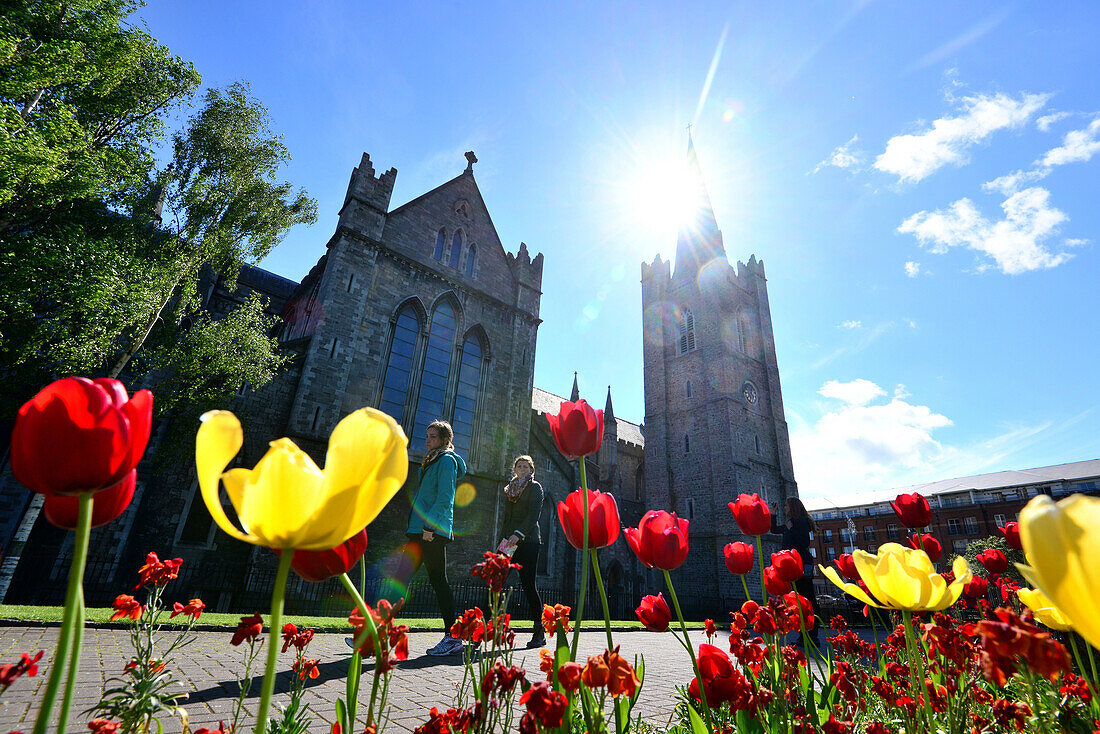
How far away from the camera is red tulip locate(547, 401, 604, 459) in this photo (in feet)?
5.50

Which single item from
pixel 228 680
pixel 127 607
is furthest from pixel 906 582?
pixel 228 680

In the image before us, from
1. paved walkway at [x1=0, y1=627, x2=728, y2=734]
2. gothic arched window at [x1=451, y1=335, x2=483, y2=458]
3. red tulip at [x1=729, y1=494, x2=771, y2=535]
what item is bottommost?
paved walkway at [x1=0, y1=627, x2=728, y2=734]

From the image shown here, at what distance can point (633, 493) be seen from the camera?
1222 inches

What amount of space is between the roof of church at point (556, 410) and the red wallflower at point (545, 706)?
21.7 metres

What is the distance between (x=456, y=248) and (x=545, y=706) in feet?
59.8

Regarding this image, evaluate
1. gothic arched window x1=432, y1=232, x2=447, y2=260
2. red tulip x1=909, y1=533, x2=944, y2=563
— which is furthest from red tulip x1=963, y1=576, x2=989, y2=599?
gothic arched window x1=432, y1=232, x2=447, y2=260

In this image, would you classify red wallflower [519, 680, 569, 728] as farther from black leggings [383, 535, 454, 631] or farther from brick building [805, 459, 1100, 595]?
brick building [805, 459, 1100, 595]

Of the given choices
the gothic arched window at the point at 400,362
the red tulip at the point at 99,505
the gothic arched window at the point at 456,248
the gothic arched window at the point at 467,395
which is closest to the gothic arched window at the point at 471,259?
the gothic arched window at the point at 456,248

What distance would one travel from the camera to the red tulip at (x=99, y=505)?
88 cm

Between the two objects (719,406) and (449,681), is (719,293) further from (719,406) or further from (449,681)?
(449,681)

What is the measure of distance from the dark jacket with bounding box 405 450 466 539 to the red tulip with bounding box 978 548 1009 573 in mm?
3718

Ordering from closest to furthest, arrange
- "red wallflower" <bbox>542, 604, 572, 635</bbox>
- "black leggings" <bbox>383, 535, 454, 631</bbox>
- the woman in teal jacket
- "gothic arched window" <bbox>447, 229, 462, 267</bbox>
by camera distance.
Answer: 1. "red wallflower" <bbox>542, 604, 572, 635</bbox>
2. "black leggings" <bbox>383, 535, 454, 631</bbox>
3. the woman in teal jacket
4. "gothic arched window" <bbox>447, 229, 462, 267</bbox>

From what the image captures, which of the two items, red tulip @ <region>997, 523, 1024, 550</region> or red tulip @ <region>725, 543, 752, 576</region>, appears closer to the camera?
red tulip @ <region>725, 543, 752, 576</region>

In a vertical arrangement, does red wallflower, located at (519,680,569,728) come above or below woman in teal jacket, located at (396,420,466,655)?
below
